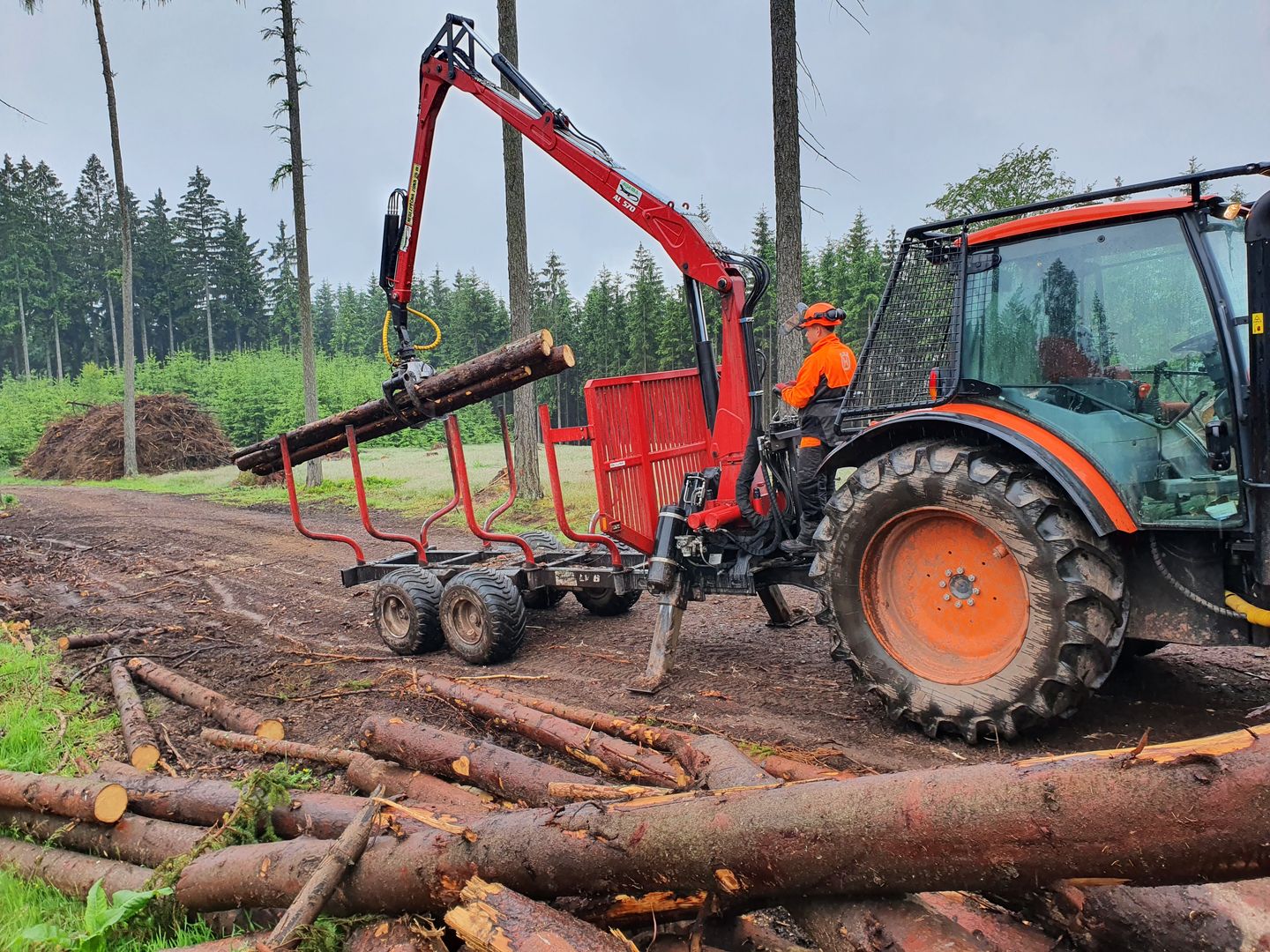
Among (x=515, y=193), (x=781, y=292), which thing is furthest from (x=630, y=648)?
(x=515, y=193)

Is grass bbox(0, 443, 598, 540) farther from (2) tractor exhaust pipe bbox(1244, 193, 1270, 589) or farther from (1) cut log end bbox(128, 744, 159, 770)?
(2) tractor exhaust pipe bbox(1244, 193, 1270, 589)

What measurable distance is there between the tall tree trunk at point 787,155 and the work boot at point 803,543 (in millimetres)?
5140

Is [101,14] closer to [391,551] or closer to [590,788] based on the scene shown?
[391,551]

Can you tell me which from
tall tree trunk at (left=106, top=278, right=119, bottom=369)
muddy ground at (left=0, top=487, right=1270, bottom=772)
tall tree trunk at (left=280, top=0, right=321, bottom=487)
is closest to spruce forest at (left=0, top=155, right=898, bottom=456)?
tall tree trunk at (left=106, top=278, right=119, bottom=369)

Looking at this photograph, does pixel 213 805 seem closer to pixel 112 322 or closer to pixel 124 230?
pixel 124 230

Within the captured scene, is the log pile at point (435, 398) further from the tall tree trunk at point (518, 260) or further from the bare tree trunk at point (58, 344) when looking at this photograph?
the bare tree trunk at point (58, 344)

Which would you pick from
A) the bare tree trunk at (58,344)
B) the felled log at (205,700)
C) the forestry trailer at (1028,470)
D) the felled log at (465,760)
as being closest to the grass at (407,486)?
the felled log at (205,700)

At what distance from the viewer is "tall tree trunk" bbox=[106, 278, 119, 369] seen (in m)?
64.6

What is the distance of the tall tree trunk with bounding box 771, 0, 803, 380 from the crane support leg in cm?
524

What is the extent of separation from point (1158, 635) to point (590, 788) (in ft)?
8.68

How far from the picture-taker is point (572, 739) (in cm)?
392

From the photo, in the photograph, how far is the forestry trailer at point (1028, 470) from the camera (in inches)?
146

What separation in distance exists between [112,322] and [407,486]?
61.1 metres

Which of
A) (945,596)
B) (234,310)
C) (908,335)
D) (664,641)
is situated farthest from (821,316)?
(234,310)
